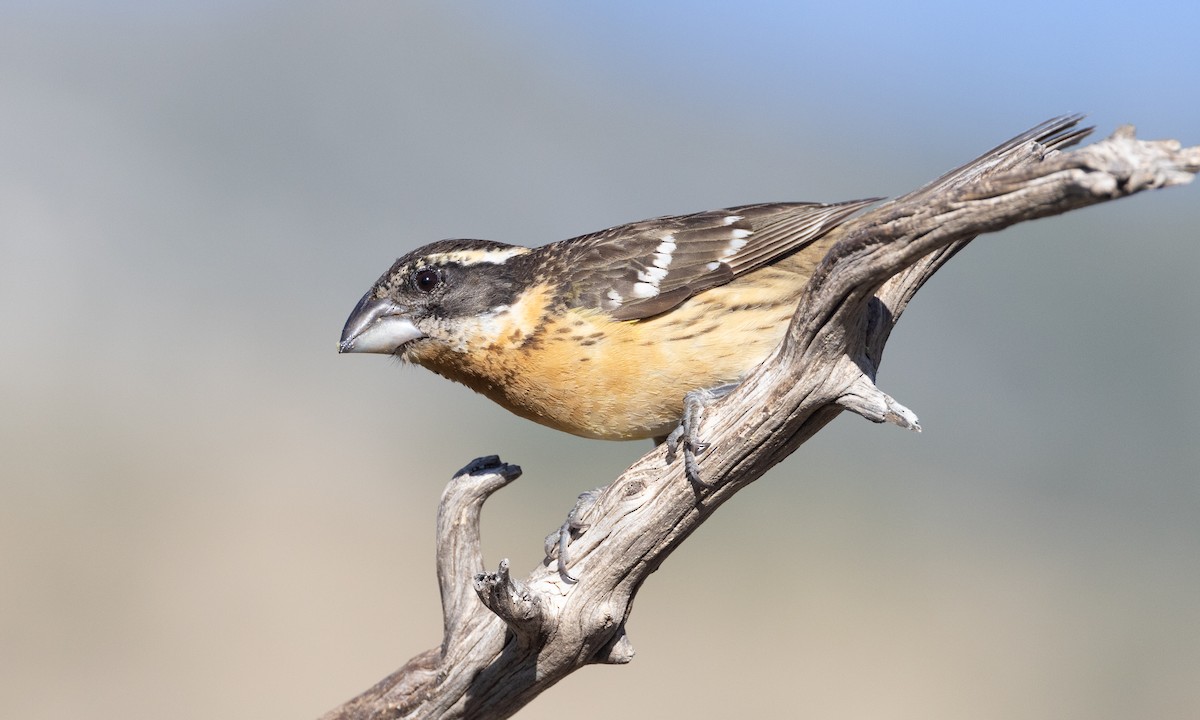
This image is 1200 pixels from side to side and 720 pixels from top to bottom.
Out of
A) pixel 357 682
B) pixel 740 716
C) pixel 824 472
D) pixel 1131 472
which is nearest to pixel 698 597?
pixel 740 716

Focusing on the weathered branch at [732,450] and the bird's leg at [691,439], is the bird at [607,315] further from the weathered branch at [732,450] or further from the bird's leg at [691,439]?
the weathered branch at [732,450]

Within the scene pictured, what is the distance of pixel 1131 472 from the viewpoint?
1137 inches

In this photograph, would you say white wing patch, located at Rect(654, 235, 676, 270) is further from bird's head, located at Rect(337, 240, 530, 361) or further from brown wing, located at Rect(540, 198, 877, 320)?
bird's head, located at Rect(337, 240, 530, 361)

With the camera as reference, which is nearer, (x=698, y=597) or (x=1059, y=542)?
(x=698, y=597)

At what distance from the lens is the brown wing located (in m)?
5.66

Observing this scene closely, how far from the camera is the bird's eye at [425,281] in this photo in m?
5.78

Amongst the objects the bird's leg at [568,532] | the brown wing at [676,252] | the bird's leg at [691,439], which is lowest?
the bird's leg at [568,532]

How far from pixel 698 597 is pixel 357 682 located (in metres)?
6.49

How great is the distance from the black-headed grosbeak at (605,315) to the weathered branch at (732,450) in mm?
422

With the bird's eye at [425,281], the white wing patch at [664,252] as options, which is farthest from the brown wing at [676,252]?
the bird's eye at [425,281]

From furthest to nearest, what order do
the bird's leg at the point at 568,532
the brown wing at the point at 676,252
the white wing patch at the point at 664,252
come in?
the white wing patch at the point at 664,252, the brown wing at the point at 676,252, the bird's leg at the point at 568,532

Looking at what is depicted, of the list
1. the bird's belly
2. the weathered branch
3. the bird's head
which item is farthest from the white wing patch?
the weathered branch

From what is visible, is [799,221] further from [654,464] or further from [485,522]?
[485,522]

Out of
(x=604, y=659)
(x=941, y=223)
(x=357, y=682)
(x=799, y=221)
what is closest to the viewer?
(x=941, y=223)
